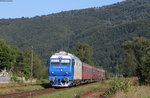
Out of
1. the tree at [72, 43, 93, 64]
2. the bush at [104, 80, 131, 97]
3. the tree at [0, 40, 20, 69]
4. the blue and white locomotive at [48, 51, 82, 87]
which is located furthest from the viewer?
the tree at [72, 43, 93, 64]

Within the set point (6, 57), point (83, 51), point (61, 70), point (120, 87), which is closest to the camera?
point (120, 87)

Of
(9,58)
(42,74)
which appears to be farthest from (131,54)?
(9,58)

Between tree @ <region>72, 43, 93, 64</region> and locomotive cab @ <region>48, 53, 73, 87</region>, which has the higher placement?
tree @ <region>72, 43, 93, 64</region>

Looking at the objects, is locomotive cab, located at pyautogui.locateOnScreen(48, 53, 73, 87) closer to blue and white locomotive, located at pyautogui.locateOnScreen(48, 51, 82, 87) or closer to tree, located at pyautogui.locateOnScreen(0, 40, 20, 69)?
blue and white locomotive, located at pyautogui.locateOnScreen(48, 51, 82, 87)

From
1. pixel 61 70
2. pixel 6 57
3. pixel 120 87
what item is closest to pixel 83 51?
pixel 6 57

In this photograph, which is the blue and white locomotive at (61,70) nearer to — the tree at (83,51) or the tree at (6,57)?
the tree at (6,57)

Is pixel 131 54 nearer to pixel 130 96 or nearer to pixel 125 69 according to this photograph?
pixel 125 69

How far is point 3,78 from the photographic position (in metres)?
60.6

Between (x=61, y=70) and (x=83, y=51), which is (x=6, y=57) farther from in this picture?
(x=83, y=51)

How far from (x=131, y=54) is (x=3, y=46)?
35.6 meters

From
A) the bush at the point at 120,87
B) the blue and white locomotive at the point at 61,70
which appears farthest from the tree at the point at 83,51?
the bush at the point at 120,87

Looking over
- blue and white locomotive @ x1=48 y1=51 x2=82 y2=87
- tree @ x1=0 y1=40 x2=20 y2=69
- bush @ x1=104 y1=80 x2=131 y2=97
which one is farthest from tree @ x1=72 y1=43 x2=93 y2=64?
bush @ x1=104 y1=80 x2=131 y2=97

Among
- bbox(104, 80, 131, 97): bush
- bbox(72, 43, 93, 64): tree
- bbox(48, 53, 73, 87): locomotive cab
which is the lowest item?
bbox(104, 80, 131, 97): bush

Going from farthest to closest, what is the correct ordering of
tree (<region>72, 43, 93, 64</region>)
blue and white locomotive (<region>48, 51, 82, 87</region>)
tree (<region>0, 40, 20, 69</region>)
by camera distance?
tree (<region>72, 43, 93, 64</region>) < tree (<region>0, 40, 20, 69</region>) < blue and white locomotive (<region>48, 51, 82, 87</region>)
